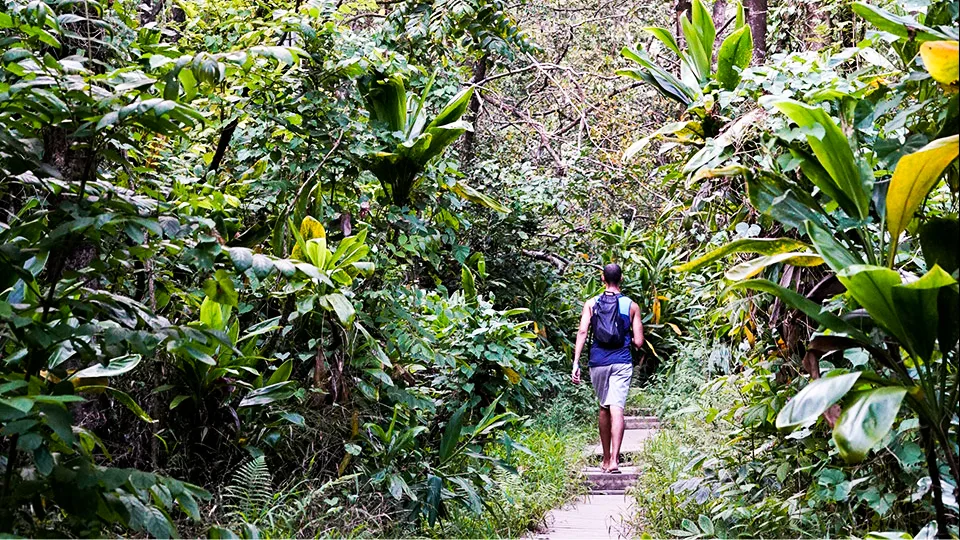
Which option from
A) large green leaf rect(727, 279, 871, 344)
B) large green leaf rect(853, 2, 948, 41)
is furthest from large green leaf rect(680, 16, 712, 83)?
large green leaf rect(727, 279, 871, 344)

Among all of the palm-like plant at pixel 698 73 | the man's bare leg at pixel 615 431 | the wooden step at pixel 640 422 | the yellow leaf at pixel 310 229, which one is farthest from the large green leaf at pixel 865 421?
the wooden step at pixel 640 422

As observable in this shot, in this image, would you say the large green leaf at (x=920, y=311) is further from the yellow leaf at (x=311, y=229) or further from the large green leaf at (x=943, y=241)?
the yellow leaf at (x=311, y=229)

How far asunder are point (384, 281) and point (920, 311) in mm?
3224

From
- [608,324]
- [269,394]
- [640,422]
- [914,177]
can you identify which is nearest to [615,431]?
[608,324]

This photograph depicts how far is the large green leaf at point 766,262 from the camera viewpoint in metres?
2.49

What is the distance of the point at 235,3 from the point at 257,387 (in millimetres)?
2166

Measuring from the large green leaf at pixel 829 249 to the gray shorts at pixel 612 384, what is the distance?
13.8 feet

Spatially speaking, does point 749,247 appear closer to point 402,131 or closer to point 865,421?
point 865,421

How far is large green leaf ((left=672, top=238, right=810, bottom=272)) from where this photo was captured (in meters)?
2.75

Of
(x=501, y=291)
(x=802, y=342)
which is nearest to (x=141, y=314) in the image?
(x=802, y=342)

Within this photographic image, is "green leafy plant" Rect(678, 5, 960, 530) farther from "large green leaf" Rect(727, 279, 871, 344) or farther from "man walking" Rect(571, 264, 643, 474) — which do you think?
"man walking" Rect(571, 264, 643, 474)

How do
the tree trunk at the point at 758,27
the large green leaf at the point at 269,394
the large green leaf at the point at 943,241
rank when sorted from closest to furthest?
the large green leaf at the point at 943,241 < the large green leaf at the point at 269,394 < the tree trunk at the point at 758,27

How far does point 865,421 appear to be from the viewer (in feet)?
6.71

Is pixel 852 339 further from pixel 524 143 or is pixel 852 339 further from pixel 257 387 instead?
pixel 524 143
